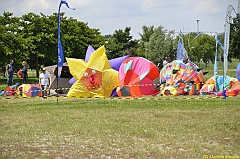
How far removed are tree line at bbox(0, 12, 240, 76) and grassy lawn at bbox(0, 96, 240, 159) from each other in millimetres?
9653

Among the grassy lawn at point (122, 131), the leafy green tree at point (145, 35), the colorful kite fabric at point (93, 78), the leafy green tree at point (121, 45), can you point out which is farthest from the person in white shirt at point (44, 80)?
the leafy green tree at point (145, 35)

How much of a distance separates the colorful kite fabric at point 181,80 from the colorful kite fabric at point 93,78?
2495 mm

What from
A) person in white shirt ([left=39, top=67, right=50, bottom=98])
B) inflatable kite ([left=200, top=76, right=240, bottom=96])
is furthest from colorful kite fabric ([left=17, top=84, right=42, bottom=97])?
inflatable kite ([left=200, top=76, right=240, bottom=96])

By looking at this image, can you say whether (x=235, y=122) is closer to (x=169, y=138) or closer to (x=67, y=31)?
(x=169, y=138)

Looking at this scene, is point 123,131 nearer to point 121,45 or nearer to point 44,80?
point 44,80

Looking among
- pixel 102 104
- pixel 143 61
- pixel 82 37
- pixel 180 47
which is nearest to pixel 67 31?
pixel 82 37

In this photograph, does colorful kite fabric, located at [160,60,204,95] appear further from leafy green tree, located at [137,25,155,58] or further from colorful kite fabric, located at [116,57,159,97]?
leafy green tree, located at [137,25,155,58]

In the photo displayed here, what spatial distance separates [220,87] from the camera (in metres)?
18.9

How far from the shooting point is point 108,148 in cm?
815

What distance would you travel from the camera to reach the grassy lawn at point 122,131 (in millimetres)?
7852

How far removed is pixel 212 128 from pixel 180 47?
57.0 ft

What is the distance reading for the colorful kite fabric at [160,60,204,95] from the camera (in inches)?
754

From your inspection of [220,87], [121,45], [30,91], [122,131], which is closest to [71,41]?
[121,45]

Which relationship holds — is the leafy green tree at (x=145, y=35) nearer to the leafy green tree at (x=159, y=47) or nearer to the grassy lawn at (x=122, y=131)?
the leafy green tree at (x=159, y=47)
